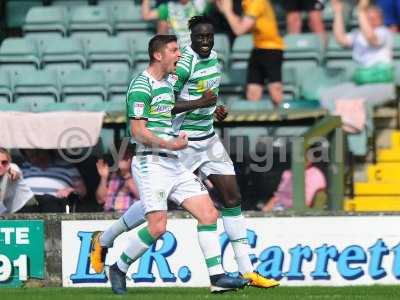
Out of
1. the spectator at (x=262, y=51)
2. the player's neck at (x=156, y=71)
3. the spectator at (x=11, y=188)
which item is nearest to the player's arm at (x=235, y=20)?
the spectator at (x=262, y=51)

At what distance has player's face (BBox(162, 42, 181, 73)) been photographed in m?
9.70

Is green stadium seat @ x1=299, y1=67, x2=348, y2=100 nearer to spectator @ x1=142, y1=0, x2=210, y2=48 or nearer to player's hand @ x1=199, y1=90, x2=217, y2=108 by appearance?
spectator @ x1=142, y1=0, x2=210, y2=48

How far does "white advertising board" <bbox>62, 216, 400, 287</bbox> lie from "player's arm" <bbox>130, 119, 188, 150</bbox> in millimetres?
2623

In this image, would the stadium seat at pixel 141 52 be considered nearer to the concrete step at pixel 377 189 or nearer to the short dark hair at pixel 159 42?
the concrete step at pixel 377 189

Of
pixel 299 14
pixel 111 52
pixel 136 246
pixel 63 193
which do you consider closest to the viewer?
pixel 136 246

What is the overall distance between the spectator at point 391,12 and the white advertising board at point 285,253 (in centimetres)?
433

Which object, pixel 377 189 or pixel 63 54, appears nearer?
pixel 377 189

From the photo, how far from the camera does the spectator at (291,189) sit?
13219mm

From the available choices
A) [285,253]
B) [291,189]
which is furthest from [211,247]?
[291,189]

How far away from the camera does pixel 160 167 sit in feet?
32.2

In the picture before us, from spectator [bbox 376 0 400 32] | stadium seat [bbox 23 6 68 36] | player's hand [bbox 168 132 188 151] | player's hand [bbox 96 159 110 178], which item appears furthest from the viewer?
stadium seat [bbox 23 6 68 36]

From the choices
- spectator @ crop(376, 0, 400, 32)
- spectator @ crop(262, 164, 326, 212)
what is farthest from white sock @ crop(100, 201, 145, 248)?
spectator @ crop(376, 0, 400, 32)

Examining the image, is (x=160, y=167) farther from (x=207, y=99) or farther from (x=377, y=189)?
(x=377, y=189)

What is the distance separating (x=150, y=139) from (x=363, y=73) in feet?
18.3
